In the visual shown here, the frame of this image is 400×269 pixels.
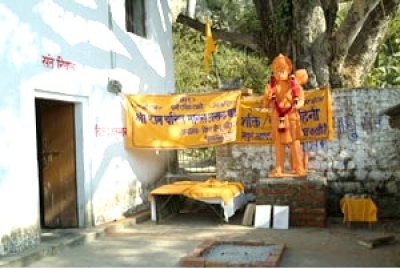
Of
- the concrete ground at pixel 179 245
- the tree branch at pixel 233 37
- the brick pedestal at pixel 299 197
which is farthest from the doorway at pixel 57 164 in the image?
the tree branch at pixel 233 37

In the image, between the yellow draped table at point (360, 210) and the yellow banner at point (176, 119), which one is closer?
the yellow draped table at point (360, 210)

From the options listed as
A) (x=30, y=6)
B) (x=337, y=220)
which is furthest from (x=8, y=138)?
(x=337, y=220)

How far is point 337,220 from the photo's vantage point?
29.7ft

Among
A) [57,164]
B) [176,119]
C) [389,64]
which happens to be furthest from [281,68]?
[389,64]

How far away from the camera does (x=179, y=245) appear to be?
736cm

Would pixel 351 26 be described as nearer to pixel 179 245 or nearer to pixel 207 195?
pixel 207 195

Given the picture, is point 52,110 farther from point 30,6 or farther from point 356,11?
point 356,11

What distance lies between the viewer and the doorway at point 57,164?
333 inches

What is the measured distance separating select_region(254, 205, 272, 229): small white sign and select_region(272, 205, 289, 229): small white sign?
11cm

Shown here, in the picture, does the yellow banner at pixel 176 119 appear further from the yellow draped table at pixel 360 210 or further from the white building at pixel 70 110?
the yellow draped table at pixel 360 210

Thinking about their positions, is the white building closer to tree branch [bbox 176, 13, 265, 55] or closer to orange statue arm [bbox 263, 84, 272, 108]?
tree branch [bbox 176, 13, 265, 55]

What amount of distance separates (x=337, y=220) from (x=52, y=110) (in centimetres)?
537

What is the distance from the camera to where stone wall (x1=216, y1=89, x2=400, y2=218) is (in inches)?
363

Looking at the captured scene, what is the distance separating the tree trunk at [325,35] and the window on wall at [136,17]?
2655mm
